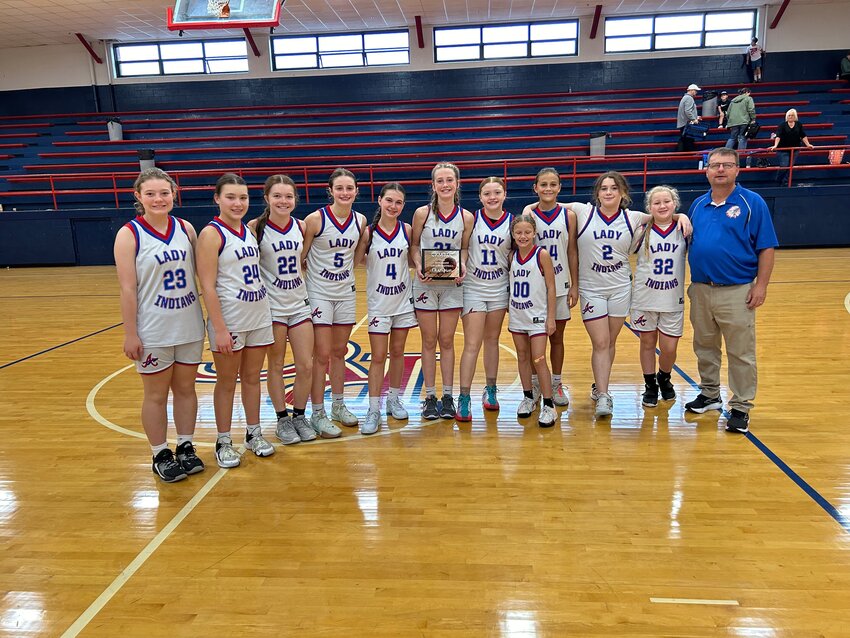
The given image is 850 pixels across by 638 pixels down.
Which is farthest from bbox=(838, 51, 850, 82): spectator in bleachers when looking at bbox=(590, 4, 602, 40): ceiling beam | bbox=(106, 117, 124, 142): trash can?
bbox=(106, 117, 124, 142): trash can

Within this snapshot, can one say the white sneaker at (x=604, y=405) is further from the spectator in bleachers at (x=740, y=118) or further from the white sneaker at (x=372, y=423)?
the spectator in bleachers at (x=740, y=118)

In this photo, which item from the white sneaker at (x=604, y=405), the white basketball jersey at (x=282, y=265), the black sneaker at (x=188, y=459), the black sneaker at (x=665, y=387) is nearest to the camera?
the black sneaker at (x=188, y=459)

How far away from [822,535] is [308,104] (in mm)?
16389

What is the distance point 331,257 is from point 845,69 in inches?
655

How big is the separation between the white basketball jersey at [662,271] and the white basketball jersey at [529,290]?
2.23ft

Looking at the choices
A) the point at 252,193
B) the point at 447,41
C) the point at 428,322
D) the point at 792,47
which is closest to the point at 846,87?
the point at 792,47

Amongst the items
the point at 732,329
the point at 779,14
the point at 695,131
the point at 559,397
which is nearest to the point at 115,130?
the point at 695,131

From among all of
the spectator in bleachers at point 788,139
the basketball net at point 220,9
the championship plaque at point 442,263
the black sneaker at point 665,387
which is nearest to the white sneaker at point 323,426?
the championship plaque at point 442,263

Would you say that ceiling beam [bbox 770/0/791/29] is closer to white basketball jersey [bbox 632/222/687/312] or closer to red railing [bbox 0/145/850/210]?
red railing [bbox 0/145/850/210]

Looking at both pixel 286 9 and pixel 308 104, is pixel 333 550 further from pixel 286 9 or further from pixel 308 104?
pixel 308 104

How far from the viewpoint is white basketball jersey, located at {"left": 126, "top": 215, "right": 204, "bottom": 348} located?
2768 mm

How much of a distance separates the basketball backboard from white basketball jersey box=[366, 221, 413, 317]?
616 centimetres

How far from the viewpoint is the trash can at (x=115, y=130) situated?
1522cm

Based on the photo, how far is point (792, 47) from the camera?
14.7 metres
